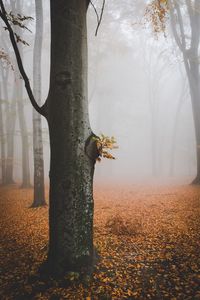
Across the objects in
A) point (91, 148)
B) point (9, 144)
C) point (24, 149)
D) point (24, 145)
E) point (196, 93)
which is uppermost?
point (196, 93)

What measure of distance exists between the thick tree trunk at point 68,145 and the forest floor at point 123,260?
0.33 metres

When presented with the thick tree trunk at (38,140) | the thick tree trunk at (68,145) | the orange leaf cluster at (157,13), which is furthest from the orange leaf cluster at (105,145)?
the thick tree trunk at (38,140)

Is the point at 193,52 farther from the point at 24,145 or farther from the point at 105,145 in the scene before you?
the point at 24,145

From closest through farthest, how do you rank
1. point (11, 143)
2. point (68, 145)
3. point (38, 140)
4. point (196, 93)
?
point (68, 145)
point (38, 140)
point (196, 93)
point (11, 143)

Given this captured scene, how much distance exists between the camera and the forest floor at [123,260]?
110 inches

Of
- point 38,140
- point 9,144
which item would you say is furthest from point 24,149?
point 38,140

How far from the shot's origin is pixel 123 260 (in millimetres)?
3543

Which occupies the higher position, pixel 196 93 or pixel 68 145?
pixel 196 93

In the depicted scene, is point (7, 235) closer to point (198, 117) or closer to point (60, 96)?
point (60, 96)

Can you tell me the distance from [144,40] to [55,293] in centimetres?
2485

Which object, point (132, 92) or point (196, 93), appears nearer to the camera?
point (196, 93)

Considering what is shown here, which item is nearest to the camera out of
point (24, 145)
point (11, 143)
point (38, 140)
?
point (38, 140)

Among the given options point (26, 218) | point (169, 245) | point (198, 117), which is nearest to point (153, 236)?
point (169, 245)

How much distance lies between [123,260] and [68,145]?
2087mm
